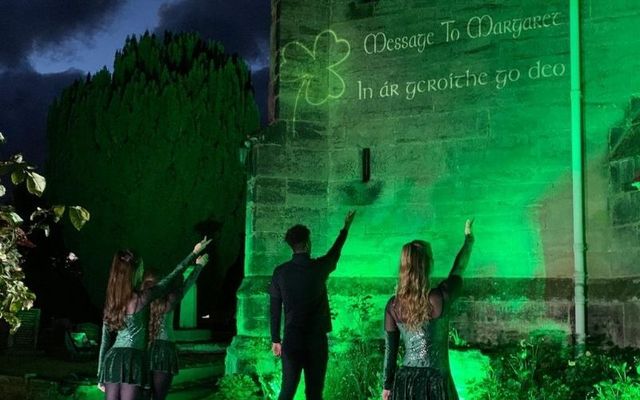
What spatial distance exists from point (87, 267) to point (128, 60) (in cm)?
551

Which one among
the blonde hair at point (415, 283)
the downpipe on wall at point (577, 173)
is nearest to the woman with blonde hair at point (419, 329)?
the blonde hair at point (415, 283)

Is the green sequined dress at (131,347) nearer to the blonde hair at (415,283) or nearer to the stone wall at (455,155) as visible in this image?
the blonde hair at (415,283)

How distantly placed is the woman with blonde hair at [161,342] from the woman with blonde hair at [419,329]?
73.7 inches

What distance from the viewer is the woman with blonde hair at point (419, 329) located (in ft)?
15.0

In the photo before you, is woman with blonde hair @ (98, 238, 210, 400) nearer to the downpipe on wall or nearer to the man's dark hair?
the man's dark hair

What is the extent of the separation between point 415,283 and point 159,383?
2.41 metres

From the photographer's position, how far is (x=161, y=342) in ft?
19.7

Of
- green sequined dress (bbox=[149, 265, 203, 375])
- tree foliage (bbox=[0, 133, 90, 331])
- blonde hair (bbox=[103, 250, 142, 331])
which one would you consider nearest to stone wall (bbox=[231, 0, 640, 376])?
green sequined dress (bbox=[149, 265, 203, 375])

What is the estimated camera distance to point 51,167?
69.3ft

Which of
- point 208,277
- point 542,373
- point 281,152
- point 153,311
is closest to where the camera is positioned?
point 153,311

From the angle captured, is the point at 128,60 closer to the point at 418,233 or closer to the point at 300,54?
the point at 300,54

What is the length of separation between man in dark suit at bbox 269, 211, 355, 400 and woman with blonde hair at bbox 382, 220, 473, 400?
55.3 inches

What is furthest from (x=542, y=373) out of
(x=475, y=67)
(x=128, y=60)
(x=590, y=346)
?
(x=128, y=60)

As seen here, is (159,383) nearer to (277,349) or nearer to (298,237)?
(277,349)
